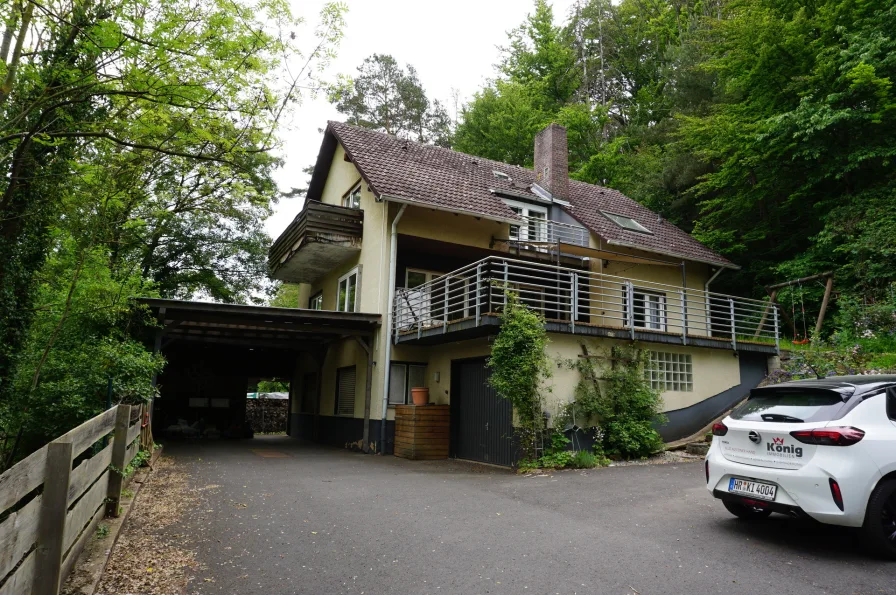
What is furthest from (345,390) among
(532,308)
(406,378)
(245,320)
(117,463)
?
(117,463)

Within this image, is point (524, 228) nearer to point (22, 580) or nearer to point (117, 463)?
point (117, 463)

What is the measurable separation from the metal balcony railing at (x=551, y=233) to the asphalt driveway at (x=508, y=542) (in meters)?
9.77

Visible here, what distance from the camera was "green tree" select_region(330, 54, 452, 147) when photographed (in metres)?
34.2

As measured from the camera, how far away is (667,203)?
2448 centimetres

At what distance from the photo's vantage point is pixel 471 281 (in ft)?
51.8

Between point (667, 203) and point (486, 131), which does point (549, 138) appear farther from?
point (486, 131)

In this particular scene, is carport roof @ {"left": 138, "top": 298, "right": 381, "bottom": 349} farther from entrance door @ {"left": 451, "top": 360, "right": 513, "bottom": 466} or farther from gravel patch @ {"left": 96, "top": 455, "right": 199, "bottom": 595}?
gravel patch @ {"left": 96, "top": 455, "right": 199, "bottom": 595}

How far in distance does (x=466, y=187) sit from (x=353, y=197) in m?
3.76

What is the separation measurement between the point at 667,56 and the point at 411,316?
71.0 feet

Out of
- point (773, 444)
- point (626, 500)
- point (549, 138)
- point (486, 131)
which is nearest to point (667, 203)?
point (549, 138)

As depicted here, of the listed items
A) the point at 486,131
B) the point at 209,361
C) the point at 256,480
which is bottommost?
the point at 256,480

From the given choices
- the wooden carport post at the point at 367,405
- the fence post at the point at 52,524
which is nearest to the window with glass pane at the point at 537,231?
the wooden carport post at the point at 367,405

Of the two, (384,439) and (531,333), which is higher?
(531,333)

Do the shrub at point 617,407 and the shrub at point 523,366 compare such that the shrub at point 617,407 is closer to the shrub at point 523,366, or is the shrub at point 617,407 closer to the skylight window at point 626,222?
the shrub at point 523,366
